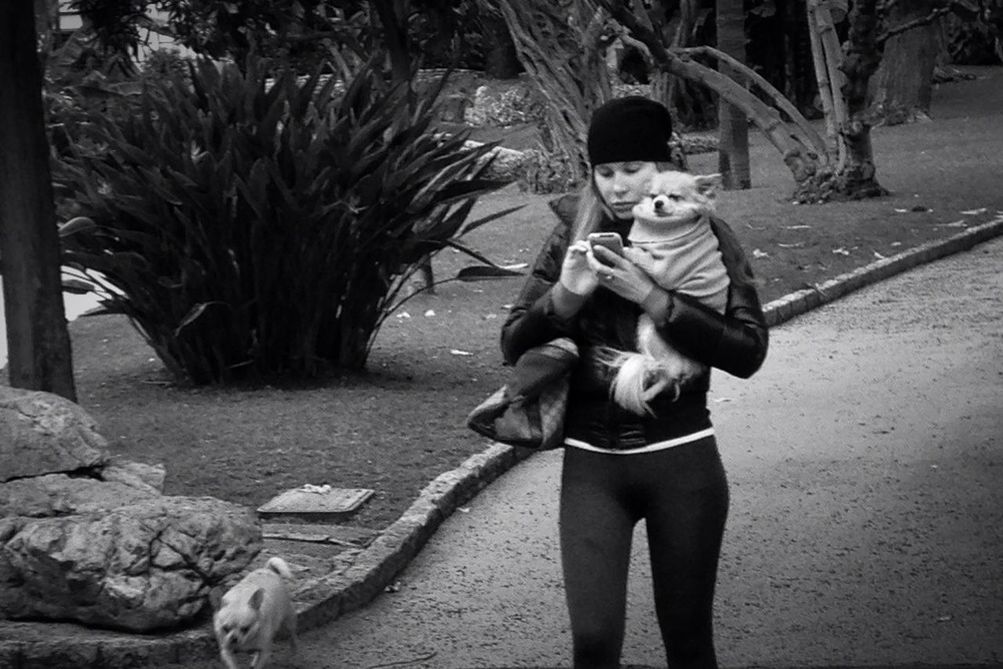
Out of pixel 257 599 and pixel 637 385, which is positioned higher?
pixel 637 385

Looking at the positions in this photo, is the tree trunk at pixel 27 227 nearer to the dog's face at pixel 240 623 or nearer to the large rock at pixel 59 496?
the large rock at pixel 59 496

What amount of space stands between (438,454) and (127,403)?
2.51m

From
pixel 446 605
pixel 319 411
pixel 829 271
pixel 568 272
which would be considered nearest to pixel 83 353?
pixel 319 411

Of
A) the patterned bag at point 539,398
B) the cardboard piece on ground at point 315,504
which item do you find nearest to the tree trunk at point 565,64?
the cardboard piece on ground at point 315,504

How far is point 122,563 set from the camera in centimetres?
609

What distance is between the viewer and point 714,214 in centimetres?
421

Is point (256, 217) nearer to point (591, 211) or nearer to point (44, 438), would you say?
point (44, 438)

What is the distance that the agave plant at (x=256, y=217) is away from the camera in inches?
438

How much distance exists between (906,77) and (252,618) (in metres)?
30.6

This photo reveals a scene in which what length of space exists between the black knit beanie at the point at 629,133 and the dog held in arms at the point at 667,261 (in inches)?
4.3

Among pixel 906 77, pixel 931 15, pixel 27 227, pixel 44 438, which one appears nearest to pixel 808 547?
pixel 44 438

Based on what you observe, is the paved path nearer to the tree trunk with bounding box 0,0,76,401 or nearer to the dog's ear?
the dog's ear

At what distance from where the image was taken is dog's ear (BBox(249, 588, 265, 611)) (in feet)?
18.7

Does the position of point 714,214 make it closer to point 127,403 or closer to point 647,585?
point 647,585
